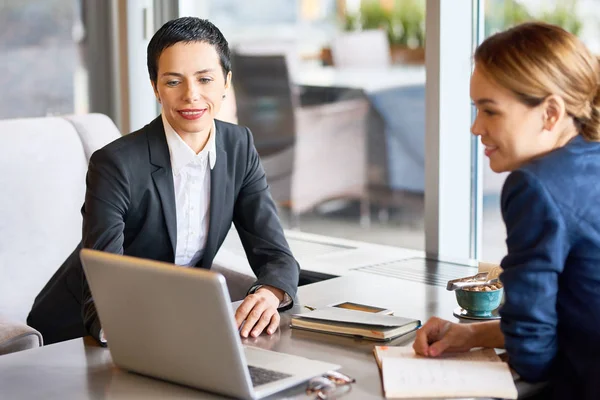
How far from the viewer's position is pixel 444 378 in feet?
4.77

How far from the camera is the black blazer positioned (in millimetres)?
1957

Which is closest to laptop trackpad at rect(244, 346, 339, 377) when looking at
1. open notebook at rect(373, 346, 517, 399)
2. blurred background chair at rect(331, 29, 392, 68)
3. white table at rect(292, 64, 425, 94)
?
open notebook at rect(373, 346, 517, 399)

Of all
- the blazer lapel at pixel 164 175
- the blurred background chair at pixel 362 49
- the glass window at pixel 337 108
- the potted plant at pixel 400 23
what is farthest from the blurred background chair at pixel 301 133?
the blazer lapel at pixel 164 175

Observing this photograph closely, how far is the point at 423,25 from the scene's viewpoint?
113 inches

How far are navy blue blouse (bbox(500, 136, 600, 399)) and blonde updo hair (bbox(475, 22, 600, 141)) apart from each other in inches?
3.2

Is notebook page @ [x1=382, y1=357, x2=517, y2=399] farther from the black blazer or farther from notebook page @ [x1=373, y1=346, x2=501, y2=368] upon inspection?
the black blazer

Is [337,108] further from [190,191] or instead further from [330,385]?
[330,385]

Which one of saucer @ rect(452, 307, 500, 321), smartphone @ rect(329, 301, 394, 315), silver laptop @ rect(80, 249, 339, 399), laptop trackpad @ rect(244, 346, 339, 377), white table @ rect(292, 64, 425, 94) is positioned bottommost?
saucer @ rect(452, 307, 500, 321)

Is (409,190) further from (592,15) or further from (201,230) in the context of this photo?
(201,230)

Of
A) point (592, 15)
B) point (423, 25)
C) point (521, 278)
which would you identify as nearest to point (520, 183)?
point (521, 278)

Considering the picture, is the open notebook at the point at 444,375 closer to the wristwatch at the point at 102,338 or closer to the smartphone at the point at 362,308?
the smartphone at the point at 362,308

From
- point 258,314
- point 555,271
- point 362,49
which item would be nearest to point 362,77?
point 362,49

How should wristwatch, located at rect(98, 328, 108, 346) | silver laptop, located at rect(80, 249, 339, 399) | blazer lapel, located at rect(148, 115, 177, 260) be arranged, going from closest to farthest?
silver laptop, located at rect(80, 249, 339, 399) < wristwatch, located at rect(98, 328, 108, 346) < blazer lapel, located at rect(148, 115, 177, 260)

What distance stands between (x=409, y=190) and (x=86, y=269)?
1.84 meters
